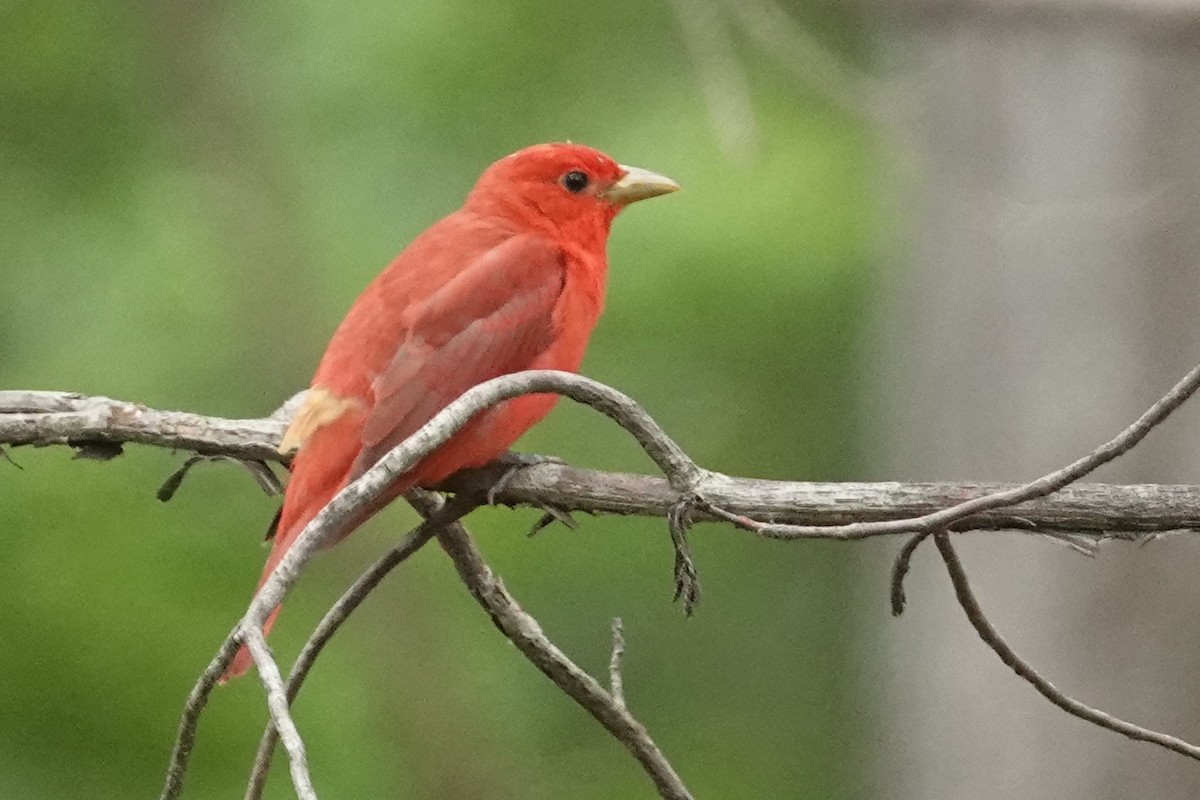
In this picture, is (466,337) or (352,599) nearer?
(352,599)

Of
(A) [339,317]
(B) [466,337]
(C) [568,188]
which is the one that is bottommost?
(B) [466,337]

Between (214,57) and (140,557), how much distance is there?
1616mm

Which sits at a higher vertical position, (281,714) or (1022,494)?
(1022,494)

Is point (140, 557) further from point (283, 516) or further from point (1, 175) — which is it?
point (283, 516)

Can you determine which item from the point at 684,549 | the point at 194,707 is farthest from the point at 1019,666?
the point at 194,707

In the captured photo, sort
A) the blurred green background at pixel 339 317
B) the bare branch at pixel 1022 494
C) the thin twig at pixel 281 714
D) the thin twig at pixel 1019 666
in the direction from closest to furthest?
the thin twig at pixel 281 714 → the bare branch at pixel 1022 494 → the thin twig at pixel 1019 666 → the blurred green background at pixel 339 317

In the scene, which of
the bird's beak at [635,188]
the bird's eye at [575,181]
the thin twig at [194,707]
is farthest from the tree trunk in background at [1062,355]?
the thin twig at [194,707]

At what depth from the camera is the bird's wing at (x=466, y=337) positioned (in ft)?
8.14

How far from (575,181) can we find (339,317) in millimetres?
1722

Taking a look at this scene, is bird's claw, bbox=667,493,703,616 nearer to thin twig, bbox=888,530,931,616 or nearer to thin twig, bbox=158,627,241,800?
thin twig, bbox=888,530,931,616

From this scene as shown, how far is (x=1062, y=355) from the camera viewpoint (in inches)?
149

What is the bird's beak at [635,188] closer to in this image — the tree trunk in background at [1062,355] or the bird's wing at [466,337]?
the bird's wing at [466,337]

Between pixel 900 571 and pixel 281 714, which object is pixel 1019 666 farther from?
pixel 281 714

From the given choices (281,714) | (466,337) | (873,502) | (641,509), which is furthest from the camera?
(466,337)
